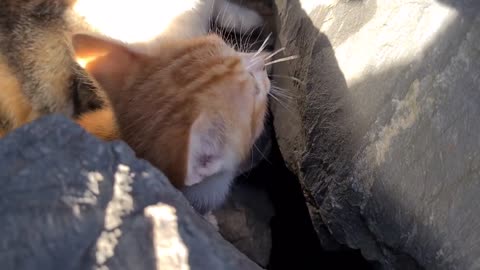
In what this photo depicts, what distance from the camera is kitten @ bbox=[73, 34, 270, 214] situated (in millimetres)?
1634

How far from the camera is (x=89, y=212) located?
129 cm

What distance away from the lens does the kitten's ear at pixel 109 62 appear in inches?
69.8

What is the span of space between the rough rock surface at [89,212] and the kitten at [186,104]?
23cm

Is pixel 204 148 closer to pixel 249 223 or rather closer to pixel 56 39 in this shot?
pixel 249 223

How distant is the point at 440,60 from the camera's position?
1.52 m

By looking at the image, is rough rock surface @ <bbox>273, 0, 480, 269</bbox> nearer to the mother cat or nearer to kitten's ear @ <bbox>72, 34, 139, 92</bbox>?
the mother cat

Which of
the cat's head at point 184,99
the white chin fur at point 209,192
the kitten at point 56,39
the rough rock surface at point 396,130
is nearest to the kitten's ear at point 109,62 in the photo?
the cat's head at point 184,99

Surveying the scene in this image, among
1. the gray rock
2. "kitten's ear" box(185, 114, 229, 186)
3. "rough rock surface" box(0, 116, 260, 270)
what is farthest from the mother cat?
"rough rock surface" box(0, 116, 260, 270)

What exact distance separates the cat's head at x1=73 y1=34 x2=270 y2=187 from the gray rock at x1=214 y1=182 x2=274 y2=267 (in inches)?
11.5

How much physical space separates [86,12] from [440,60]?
1151 mm

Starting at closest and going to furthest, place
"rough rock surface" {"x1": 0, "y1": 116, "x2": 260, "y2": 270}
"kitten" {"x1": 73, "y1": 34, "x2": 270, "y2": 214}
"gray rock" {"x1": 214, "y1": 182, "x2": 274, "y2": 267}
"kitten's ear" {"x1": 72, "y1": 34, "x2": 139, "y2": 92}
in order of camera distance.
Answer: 1. "rough rock surface" {"x1": 0, "y1": 116, "x2": 260, "y2": 270}
2. "kitten" {"x1": 73, "y1": 34, "x2": 270, "y2": 214}
3. "kitten's ear" {"x1": 72, "y1": 34, "x2": 139, "y2": 92}
4. "gray rock" {"x1": 214, "y1": 182, "x2": 274, "y2": 267}

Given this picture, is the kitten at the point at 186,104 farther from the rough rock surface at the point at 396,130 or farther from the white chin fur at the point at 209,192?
the rough rock surface at the point at 396,130

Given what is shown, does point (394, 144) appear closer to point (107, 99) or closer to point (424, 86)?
point (424, 86)

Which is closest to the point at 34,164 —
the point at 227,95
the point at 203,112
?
the point at 203,112
